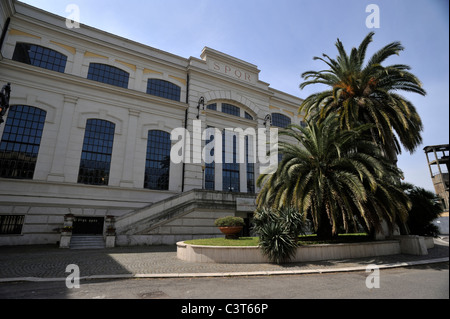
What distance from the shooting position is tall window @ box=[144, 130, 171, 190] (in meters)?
21.8

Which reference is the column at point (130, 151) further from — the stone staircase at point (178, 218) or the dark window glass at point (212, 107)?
the dark window glass at point (212, 107)

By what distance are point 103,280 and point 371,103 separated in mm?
16461

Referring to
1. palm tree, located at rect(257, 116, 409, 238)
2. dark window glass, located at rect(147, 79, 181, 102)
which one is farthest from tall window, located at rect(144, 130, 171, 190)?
palm tree, located at rect(257, 116, 409, 238)

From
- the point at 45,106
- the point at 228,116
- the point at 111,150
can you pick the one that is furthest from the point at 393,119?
the point at 45,106

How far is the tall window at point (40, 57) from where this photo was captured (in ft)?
62.6

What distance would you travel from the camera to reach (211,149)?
25.0 m

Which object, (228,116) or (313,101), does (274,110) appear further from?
(313,101)

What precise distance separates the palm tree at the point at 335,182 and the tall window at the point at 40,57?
66.7ft

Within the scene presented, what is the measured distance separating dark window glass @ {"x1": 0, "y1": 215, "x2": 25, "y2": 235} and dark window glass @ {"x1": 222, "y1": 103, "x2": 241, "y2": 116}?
67.3 feet

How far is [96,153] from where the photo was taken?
20125 mm

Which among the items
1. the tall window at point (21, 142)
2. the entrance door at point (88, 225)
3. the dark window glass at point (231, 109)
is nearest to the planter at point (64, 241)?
the entrance door at point (88, 225)

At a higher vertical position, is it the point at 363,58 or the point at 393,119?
the point at 363,58
